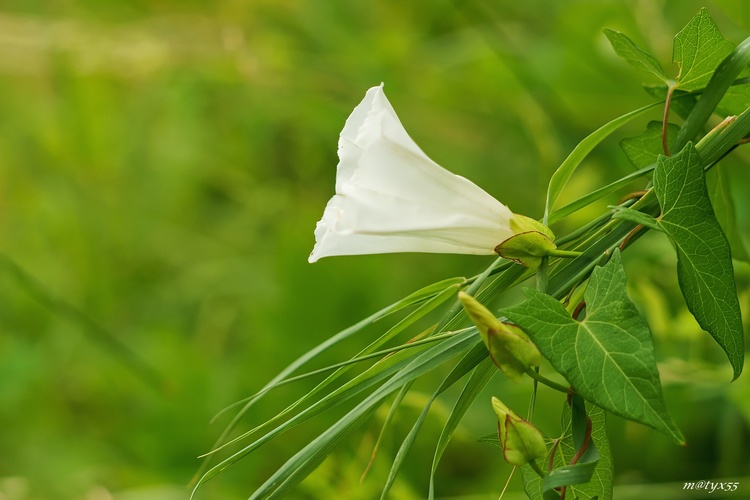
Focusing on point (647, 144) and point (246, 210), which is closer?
point (647, 144)

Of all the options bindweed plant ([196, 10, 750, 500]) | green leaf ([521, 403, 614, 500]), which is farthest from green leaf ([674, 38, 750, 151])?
green leaf ([521, 403, 614, 500])

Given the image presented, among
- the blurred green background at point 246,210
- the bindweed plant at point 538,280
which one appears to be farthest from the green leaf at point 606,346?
the blurred green background at point 246,210

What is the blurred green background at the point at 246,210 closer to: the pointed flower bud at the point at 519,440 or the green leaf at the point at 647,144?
the green leaf at the point at 647,144

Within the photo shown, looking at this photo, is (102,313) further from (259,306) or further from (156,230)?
(259,306)

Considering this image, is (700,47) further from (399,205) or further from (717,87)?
(399,205)

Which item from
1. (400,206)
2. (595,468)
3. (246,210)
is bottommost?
(595,468)

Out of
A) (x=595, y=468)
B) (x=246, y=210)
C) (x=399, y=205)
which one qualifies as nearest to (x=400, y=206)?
(x=399, y=205)

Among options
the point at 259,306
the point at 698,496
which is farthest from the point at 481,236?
the point at 259,306

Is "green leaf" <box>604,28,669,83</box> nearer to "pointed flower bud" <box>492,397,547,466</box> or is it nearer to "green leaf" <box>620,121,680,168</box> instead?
"green leaf" <box>620,121,680,168</box>
